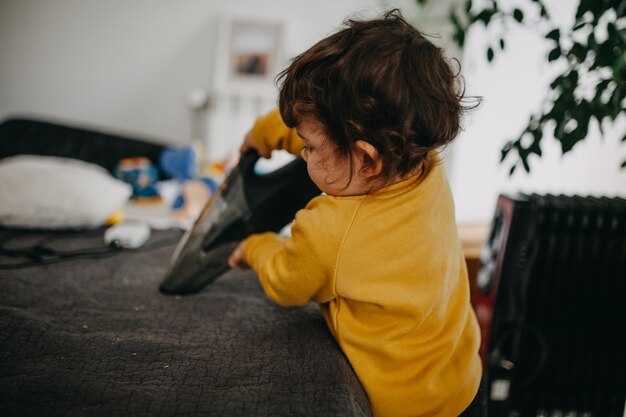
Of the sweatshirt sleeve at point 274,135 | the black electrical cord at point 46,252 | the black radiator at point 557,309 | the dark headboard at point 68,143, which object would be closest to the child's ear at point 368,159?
the sweatshirt sleeve at point 274,135

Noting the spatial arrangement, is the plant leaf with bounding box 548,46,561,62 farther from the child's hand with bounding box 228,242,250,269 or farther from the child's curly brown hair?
the child's hand with bounding box 228,242,250,269

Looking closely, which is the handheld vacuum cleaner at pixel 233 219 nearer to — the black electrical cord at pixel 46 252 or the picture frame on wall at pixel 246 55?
the black electrical cord at pixel 46 252

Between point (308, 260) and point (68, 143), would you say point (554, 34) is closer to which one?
point (308, 260)

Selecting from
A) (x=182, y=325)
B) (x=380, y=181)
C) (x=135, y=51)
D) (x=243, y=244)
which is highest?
(x=135, y=51)

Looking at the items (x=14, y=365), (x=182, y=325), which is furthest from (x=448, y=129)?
(x=14, y=365)

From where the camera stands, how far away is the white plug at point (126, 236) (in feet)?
4.21

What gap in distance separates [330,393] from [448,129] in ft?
1.27

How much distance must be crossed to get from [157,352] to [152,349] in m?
0.01

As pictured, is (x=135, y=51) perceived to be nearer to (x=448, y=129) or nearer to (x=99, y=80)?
(x=99, y=80)

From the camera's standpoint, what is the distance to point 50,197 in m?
1.40

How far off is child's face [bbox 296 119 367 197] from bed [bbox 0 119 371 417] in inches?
10.2

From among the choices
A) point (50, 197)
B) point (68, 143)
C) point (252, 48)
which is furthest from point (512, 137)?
point (68, 143)

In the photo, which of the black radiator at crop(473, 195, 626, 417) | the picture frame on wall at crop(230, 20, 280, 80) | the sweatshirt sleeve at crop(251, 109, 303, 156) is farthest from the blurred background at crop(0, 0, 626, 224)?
the sweatshirt sleeve at crop(251, 109, 303, 156)

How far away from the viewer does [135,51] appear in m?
2.51
